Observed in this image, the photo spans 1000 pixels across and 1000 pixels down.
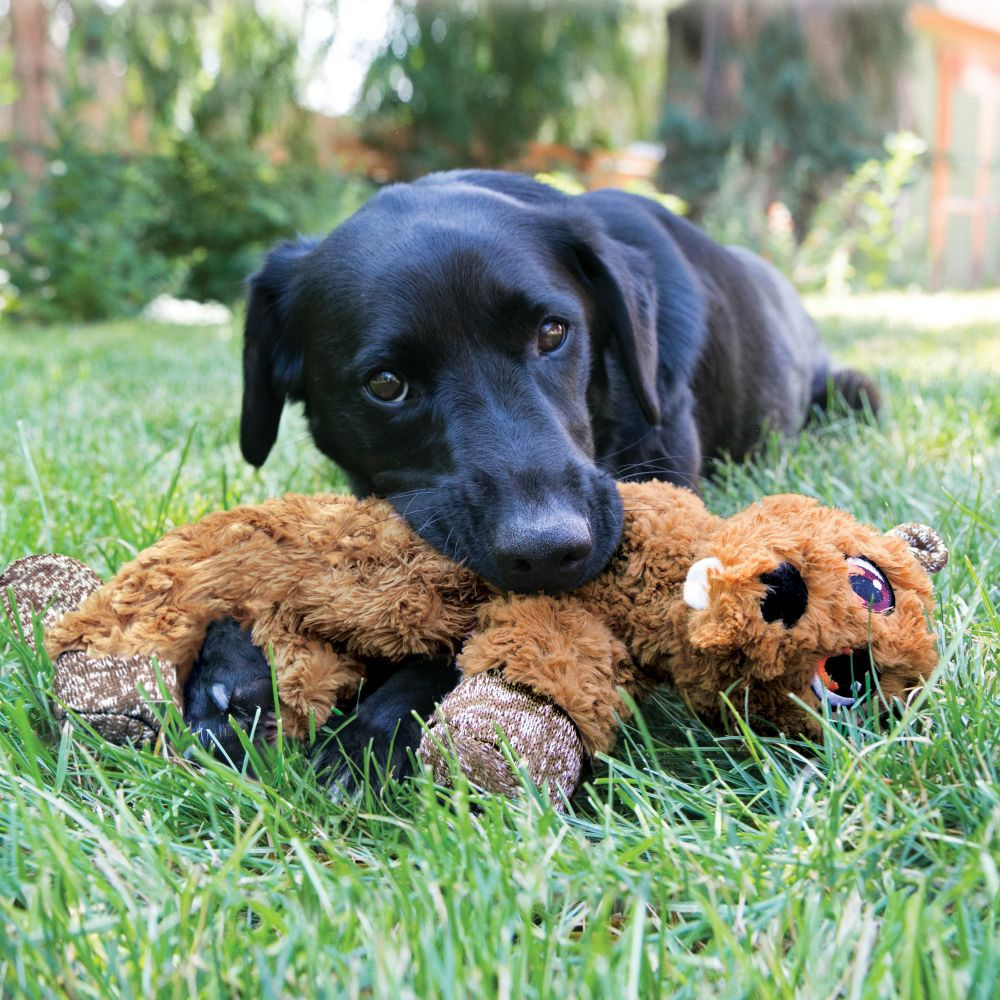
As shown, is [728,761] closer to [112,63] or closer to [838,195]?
[112,63]

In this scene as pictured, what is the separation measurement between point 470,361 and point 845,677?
937 mm

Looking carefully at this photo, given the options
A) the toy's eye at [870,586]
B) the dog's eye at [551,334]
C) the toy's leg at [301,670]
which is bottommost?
the toy's leg at [301,670]

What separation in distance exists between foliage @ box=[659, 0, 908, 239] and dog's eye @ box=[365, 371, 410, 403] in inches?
465

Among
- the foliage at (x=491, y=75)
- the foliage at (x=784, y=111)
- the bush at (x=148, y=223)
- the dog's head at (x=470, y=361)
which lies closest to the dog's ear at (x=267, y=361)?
the dog's head at (x=470, y=361)

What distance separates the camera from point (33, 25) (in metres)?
9.47

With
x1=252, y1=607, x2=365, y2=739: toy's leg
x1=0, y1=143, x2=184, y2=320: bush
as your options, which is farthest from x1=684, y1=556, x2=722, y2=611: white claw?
x1=0, y1=143, x2=184, y2=320: bush

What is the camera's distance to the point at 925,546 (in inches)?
58.2

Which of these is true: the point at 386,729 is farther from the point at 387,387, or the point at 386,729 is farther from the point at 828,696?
the point at 387,387

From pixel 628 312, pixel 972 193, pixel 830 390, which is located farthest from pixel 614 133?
pixel 628 312

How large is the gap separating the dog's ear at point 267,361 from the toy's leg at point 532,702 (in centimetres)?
125

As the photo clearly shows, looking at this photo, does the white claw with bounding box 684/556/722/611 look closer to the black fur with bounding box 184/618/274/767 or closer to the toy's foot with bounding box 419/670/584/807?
the toy's foot with bounding box 419/670/584/807

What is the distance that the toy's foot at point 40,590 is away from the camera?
157 centimetres

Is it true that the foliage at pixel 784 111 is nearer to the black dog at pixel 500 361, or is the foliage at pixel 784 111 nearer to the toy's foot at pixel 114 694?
the black dog at pixel 500 361

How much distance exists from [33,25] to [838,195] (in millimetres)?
8993
